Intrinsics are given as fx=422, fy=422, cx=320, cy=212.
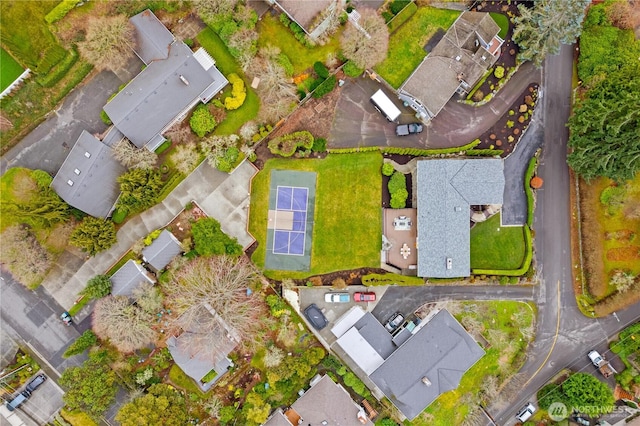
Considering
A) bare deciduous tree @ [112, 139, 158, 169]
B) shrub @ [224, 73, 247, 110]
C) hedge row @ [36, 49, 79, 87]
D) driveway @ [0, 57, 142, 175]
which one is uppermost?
hedge row @ [36, 49, 79, 87]

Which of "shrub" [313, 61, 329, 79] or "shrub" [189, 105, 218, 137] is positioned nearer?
"shrub" [189, 105, 218, 137]

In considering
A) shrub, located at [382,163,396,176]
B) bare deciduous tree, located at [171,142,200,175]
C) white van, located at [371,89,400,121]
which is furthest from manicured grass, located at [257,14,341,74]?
bare deciduous tree, located at [171,142,200,175]

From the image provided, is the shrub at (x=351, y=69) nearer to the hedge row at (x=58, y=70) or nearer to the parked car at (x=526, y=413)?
the hedge row at (x=58, y=70)

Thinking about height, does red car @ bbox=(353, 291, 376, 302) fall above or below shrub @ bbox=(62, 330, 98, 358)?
below

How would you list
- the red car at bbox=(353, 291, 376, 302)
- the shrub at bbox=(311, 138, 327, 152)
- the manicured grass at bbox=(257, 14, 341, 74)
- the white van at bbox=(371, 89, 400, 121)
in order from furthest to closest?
the manicured grass at bbox=(257, 14, 341, 74) < the shrub at bbox=(311, 138, 327, 152) < the red car at bbox=(353, 291, 376, 302) < the white van at bbox=(371, 89, 400, 121)

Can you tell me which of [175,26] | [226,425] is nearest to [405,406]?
[226,425]

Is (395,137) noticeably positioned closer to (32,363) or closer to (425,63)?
(425,63)

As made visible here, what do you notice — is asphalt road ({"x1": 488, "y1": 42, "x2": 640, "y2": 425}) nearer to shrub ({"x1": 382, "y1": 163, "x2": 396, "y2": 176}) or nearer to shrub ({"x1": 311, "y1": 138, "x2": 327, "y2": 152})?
shrub ({"x1": 382, "y1": 163, "x2": 396, "y2": 176})

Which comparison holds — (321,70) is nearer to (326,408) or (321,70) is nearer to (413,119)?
(413,119)

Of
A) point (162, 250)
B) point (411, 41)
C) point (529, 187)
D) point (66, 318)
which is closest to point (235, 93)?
point (162, 250)
